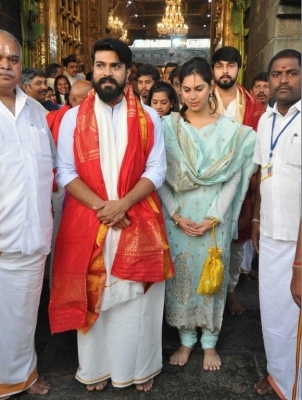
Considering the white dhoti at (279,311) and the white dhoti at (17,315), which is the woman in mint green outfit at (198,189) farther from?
the white dhoti at (17,315)

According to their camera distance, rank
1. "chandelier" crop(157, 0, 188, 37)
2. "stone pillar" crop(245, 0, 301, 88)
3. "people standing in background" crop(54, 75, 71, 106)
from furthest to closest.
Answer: "chandelier" crop(157, 0, 188, 37), "people standing in background" crop(54, 75, 71, 106), "stone pillar" crop(245, 0, 301, 88)

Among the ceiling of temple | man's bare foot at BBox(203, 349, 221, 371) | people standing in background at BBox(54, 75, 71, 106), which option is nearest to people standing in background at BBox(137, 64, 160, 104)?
people standing in background at BBox(54, 75, 71, 106)

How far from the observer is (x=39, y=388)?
7.86ft

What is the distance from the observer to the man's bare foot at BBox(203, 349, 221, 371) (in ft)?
8.59

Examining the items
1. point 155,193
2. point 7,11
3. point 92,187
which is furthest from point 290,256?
point 7,11

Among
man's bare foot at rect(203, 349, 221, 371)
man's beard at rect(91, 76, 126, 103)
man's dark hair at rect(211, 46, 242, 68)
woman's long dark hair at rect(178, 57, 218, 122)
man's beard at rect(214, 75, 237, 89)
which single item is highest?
man's dark hair at rect(211, 46, 242, 68)

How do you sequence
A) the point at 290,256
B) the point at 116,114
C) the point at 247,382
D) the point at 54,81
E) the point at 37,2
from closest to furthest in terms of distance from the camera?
the point at 290,256 < the point at 116,114 < the point at 247,382 < the point at 54,81 < the point at 37,2

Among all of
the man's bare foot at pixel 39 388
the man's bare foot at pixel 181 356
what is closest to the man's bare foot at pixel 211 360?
the man's bare foot at pixel 181 356

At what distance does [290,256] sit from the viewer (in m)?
2.17

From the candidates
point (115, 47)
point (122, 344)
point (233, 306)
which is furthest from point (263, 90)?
point (122, 344)

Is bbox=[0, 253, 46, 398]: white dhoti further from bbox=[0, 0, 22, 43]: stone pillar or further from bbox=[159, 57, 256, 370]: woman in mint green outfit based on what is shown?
bbox=[0, 0, 22, 43]: stone pillar

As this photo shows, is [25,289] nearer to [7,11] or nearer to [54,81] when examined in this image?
[54,81]

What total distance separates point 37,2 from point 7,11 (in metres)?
1.69

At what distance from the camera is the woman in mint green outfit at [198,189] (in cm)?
250
